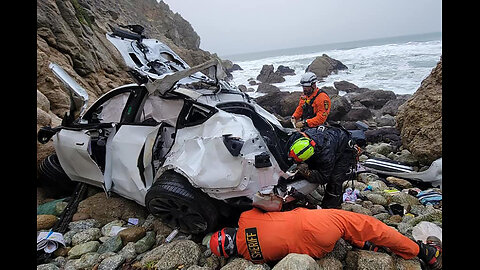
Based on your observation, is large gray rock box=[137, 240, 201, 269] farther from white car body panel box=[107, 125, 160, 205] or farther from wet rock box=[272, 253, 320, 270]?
wet rock box=[272, 253, 320, 270]

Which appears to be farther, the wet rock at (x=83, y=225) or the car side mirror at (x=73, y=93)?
the car side mirror at (x=73, y=93)

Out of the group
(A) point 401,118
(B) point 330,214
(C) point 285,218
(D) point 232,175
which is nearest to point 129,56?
(D) point 232,175

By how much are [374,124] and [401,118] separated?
5.72 m

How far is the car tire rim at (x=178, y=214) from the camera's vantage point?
290cm

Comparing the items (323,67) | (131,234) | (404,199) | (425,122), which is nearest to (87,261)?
(131,234)

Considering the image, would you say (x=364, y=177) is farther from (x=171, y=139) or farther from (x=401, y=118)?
(x=171, y=139)

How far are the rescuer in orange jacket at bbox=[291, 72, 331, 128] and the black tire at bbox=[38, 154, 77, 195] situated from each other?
3.92 metres

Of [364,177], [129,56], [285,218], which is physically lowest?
[364,177]

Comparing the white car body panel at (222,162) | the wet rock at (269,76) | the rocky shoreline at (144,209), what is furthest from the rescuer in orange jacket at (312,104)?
the wet rock at (269,76)

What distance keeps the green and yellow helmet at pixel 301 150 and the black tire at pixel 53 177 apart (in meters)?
3.22

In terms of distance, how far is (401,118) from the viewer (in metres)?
6.15

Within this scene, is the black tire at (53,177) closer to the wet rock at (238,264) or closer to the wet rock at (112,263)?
the wet rock at (112,263)

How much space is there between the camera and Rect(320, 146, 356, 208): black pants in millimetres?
3361

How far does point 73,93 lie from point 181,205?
229 cm
